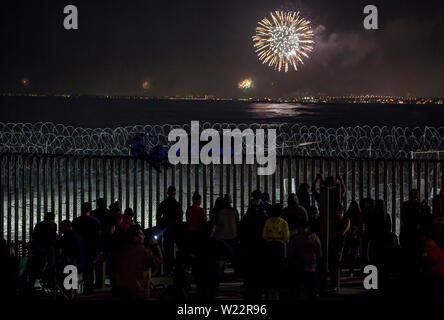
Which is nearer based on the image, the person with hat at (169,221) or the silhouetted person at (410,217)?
the silhouetted person at (410,217)

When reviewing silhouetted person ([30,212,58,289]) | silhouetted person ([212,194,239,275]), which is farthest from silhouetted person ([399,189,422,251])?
silhouetted person ([30,212,58,289])

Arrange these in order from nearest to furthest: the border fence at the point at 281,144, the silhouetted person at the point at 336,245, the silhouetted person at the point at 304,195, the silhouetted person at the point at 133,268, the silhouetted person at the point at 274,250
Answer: the silhouetted person at the point at 133,268 < the silhouetted person at the point at 274,250 < the silhouetted person at the point at 336,245 < the silhouetted person at the point at 304,195 < the border fence at the point at 281,144

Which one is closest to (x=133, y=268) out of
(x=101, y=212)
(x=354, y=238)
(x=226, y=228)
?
(x=226, y=228)

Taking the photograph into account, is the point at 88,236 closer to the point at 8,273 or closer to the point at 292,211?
the point at 8,273

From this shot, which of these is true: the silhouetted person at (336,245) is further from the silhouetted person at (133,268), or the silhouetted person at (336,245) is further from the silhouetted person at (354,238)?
the silhouetted person at (133,268)

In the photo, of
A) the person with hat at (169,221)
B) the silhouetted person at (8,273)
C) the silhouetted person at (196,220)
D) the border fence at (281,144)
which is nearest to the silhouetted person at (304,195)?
the border fence at (281,144)
